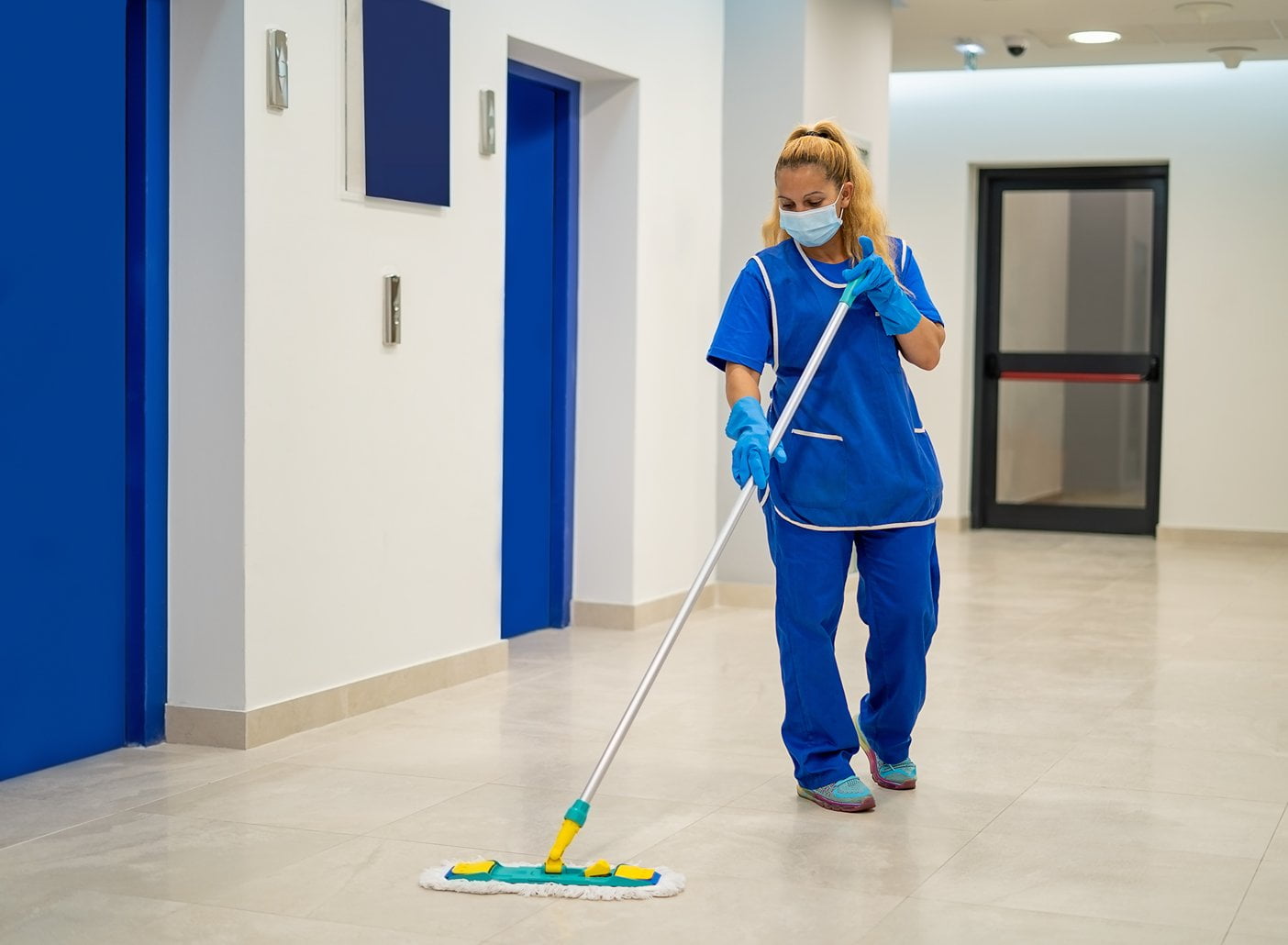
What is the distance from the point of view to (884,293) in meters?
3.22

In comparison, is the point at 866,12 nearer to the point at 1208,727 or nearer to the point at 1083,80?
the point at 1083,80

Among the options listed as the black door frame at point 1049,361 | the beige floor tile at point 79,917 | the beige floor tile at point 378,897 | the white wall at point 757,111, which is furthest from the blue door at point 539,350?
the black door frame at point 1049,361

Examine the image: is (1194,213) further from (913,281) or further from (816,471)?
(816,471)

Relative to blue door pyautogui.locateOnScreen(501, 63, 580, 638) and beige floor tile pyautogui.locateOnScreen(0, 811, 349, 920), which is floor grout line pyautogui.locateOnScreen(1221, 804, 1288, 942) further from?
blue door pyautogui.locateOnScreen(501, 63, 580, 638)

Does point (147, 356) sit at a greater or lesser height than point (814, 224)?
lesser

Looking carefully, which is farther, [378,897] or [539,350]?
[539,350]

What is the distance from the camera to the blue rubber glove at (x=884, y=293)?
3.19m

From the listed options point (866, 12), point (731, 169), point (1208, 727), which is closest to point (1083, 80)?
point (866, 12)

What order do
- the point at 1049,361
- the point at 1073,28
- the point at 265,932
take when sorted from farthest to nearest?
the point at 1049,361 < the point at 1073,28 < the point at 265,932

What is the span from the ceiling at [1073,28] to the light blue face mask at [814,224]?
4151 millimetres

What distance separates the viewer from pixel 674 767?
3.71m

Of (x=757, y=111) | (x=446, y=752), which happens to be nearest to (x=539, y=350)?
(x=757, y=111)

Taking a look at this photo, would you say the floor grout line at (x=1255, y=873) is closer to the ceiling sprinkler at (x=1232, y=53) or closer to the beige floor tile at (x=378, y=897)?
the beige floor tile at (x=378, y=897)

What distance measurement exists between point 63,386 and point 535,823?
1.45 metres
